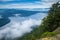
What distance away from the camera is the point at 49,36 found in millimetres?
5004

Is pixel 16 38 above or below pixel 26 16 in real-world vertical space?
below

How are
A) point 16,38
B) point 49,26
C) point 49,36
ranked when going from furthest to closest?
point 16,38, point 49,26, point 49,36

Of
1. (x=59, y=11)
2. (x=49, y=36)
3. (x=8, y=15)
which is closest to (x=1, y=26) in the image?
(x=8, y=15)

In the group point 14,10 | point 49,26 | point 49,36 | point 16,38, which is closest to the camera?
point 49,36

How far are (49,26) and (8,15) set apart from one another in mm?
5829

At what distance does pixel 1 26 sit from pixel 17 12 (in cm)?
136

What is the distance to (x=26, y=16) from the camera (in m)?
12.2

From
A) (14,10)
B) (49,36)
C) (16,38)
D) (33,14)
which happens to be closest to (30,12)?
(33,14)

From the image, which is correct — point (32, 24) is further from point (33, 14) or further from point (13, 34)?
point (13, 34)

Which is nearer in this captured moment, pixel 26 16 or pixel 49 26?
pixel 49 26

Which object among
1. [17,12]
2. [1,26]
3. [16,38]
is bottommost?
[16,38]

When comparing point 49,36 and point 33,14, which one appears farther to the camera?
point 33,14

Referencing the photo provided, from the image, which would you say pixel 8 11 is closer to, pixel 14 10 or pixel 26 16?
pixel 14 10

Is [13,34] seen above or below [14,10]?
below
